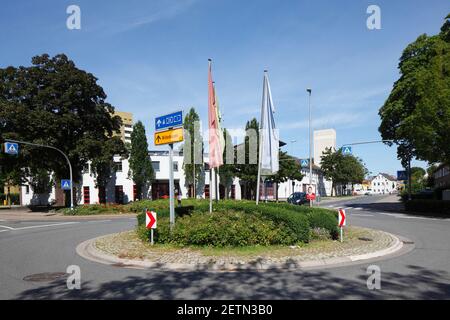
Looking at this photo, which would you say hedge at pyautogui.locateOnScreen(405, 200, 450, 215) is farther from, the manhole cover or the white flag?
the manhole cover

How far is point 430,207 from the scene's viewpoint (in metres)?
26.8

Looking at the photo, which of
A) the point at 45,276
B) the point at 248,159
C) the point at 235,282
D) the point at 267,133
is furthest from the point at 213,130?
the point at 248,159

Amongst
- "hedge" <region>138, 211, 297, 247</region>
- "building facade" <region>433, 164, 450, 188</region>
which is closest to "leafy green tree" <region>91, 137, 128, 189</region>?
"hedge" <region>138, 211, 297, 247</region>

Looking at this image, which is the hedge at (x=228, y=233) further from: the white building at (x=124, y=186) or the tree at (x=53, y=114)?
the white building at (x=124, y=186)

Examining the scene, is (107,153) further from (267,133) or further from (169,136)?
(169,136)

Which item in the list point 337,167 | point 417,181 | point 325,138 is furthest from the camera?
point 417,181

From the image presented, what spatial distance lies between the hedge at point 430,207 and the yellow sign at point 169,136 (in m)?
21.8

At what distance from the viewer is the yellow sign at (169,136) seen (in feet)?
38.0

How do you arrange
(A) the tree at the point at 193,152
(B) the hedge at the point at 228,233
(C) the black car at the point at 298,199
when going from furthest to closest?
(A) the tree at the point at 193,152
(C) the black car at the point at 298,199
(B) the hedge at the point at 228,233

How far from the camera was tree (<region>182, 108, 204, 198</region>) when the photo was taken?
43.7 m

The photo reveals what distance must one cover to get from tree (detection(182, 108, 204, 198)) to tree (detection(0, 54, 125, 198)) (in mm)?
10070

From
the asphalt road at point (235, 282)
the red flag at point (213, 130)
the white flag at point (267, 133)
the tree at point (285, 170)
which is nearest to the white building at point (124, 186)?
the tree at point (285, 170)

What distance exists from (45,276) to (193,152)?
1490 inches
